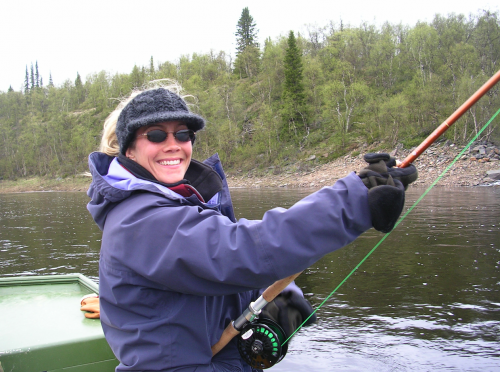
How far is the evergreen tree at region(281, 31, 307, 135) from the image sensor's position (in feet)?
154

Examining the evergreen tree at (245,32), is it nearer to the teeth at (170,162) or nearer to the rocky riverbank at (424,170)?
the rocky riverbank at (424,170)

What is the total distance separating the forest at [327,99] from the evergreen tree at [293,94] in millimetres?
120

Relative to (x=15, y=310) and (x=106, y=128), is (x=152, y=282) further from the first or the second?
(x=15, y=310)

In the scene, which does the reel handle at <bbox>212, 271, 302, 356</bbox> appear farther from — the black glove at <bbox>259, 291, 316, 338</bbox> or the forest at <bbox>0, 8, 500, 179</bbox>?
the forest at <bbox>0, 8, 500, 179</bbox>

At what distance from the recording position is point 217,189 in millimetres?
2072

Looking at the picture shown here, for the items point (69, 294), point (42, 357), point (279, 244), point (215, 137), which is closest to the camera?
point (279, 244)

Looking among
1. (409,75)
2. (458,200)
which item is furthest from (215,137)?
(458,200)

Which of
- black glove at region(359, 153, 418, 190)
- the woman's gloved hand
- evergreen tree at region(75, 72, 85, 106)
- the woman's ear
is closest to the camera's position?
black glove at region(359, 153, 418, 190)

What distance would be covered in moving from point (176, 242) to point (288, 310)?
1.03 metres

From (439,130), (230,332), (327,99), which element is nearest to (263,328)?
(230,332)

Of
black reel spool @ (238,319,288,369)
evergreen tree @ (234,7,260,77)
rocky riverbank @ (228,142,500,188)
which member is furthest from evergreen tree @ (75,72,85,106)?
black reel spool @ (238,319,288,369)

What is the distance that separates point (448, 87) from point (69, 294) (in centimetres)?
4100

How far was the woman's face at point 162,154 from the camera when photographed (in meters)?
1.88

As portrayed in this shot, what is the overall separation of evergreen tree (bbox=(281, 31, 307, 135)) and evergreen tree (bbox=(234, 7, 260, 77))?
883 inches
